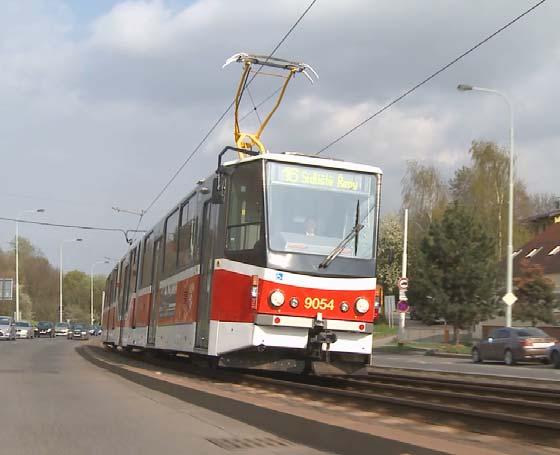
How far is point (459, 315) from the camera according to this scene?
40.7 meters

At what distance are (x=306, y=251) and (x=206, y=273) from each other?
2.23 meters

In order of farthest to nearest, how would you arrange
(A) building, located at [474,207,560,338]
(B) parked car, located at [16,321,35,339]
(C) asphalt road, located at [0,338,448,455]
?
(B) parked car, located at [16,321,35,339] → (A) building, located at [474,207,560,338] → (C) asphalt road, located at [0,338,448,455]

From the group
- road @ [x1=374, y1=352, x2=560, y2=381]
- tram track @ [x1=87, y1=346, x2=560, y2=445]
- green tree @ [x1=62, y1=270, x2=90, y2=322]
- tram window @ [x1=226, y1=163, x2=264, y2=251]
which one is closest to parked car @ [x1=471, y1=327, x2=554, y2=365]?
road @ [x1=374, y1=352, x2=560, y2=381]

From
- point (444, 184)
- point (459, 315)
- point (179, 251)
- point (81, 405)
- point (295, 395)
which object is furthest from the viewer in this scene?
point (444, 184)

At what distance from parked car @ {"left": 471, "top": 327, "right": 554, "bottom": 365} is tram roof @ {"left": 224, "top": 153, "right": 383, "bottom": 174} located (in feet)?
54.0

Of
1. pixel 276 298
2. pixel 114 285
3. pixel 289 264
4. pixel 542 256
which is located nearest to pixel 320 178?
pixel 289 264

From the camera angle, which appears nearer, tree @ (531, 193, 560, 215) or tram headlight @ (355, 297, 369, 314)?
tram headlight @ (355, 297, 369, 314)

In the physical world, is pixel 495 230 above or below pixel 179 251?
above

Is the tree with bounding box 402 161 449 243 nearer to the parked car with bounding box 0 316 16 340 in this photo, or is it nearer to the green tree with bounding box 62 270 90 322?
the parked car with bounding box 0 316 16 340

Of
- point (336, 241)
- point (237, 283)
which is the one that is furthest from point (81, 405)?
point (336, 241)

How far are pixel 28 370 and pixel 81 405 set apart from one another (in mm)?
7917

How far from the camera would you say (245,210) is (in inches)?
477

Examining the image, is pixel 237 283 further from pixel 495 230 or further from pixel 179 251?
pixel 495 230

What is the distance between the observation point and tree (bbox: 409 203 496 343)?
40875 millimetres
